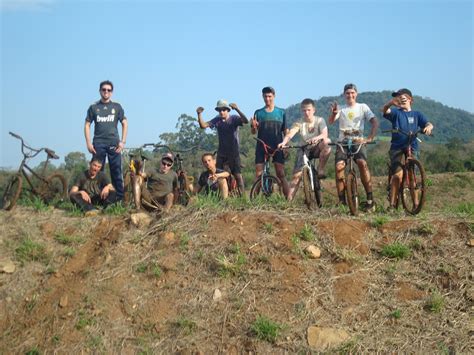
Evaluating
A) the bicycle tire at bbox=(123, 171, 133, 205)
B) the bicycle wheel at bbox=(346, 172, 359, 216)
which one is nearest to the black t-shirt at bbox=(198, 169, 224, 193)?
the bicycle tire at bbox=(123, 171, 133, 205)

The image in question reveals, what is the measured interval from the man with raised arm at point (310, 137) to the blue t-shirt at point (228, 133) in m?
1.03

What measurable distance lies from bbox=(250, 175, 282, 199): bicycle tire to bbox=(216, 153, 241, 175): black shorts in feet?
1.95

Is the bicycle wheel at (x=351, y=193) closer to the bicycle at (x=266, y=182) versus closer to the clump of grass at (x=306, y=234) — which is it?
the clump of grass at (x=306, y=234)

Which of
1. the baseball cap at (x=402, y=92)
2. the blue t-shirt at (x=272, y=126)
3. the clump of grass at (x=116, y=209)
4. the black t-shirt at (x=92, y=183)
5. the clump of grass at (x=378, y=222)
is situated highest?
the baseball cap at (x=402, y=92)

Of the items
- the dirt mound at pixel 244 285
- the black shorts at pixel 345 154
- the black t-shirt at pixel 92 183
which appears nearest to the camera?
the dirt mound at pixel 244 285

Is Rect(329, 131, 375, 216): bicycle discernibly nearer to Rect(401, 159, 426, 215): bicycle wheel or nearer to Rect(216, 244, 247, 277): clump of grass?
Rect(401, 159, 426, 215): bicycle wheel

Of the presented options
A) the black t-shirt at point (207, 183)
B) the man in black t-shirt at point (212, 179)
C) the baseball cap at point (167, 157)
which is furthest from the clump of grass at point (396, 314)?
the baseball cap at point (167, 157)

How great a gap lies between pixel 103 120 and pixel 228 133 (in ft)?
6.68

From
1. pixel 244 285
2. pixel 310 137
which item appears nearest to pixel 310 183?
pixel 310 137

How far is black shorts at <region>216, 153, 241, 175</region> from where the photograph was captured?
9102 millimetres

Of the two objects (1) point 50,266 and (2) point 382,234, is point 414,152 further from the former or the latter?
(1) point 50,266

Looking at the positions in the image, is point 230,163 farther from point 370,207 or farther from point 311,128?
point 370,207

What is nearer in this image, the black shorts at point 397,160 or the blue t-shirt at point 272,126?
the black shorts at point 397,160

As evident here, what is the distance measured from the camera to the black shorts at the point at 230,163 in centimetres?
910
